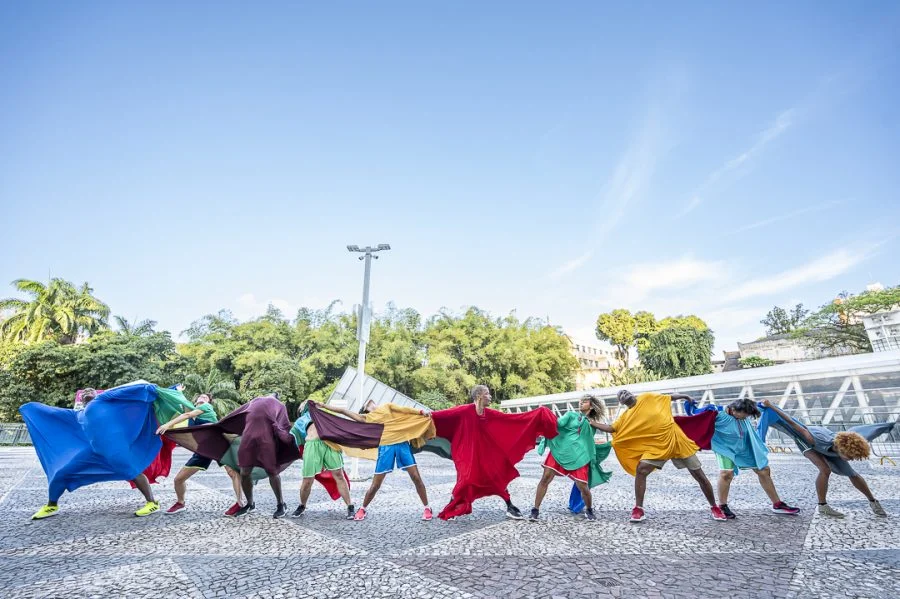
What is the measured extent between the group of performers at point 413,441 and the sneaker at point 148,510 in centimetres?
2

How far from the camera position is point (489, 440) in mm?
6246

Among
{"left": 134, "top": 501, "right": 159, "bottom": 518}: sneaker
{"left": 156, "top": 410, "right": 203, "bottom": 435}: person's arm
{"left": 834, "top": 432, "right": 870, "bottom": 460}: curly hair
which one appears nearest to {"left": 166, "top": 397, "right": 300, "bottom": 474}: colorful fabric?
{"left": 156, "top": 410, "right": 203, "bottom": 435}: person's arm

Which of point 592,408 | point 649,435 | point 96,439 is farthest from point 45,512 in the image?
point 649,435

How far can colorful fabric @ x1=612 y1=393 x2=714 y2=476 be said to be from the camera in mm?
5660

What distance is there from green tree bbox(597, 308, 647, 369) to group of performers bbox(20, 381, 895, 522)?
51.8m

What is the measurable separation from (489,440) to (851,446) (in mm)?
4349

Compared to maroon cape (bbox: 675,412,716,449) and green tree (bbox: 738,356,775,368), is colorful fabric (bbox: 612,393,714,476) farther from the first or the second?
green tree (bbox: 738,356,775,368)

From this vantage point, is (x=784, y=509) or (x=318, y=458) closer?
(x=784, y=509)

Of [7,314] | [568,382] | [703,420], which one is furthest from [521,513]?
[7,314]

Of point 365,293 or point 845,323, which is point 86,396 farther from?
point 845,323

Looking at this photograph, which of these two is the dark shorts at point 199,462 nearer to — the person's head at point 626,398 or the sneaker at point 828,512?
the person's head at point 626,398

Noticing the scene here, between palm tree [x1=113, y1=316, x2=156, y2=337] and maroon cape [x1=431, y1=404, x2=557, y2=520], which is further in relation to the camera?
palm tree [x1=113, y1=316, x2=156, y2=337]

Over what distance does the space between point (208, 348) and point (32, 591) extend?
114ft

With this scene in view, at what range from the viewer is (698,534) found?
484cm
